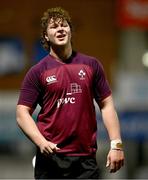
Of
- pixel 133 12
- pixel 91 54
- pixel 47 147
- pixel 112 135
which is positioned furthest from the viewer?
pixel 91 54

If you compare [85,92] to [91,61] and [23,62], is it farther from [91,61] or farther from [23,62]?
[23,62]

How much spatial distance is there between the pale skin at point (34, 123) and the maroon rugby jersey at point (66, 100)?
0.06 m

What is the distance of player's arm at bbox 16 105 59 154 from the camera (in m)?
5.16

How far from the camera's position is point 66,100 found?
5.32 m

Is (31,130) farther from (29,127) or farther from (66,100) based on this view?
(66,100)

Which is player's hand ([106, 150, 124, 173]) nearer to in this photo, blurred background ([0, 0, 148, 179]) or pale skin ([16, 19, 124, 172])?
pale skin ([16, 19, 124, 172])

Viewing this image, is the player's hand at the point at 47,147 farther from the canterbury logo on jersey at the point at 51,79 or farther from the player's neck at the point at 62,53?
the player's neck at the point at 62,53

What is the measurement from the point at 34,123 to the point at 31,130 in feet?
0.19

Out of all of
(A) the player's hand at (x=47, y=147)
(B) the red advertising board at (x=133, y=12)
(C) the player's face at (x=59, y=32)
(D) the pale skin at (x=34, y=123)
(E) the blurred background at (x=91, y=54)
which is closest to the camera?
(A) the player's hand at (x=47, y=147)

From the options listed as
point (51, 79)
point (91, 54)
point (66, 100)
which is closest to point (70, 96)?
point (66, 100)

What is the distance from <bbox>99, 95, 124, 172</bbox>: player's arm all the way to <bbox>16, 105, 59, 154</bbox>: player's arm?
347 mm

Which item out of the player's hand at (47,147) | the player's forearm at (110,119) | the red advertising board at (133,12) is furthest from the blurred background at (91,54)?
the player's hand at (47,147)

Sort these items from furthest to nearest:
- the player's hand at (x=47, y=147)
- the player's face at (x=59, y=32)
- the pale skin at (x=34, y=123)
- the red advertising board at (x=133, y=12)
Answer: the red advertising board at (x=133, y=12)
the player's face at (x=59, y=32)
the pale skin at (x=34, y=123)
the player's hand at (x=47, y=147)

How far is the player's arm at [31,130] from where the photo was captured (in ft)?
16.9
